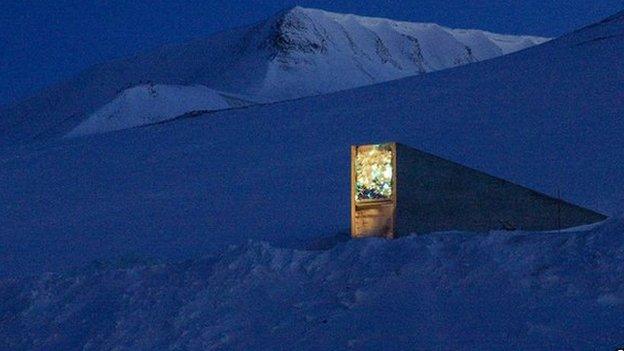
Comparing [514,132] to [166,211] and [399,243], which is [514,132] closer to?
[166,211]

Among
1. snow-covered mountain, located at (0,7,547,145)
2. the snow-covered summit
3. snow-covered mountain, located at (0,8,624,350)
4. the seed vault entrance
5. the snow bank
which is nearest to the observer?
snow-covered mountain, located at (0,8,624,350)

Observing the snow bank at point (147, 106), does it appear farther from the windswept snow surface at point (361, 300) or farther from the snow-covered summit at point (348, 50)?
the windswept snow surface at point (361, 300)

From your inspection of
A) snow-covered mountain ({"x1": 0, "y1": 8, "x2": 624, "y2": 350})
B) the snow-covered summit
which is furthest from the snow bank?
snow-covered mountain ({"x1": 0, "y1": 8, "x2": 624, "y2": 350})

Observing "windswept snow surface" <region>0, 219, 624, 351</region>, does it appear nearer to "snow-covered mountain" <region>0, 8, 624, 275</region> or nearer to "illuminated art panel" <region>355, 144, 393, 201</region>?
"illuminated art panel" <region>355, 144, 393, 201</region>

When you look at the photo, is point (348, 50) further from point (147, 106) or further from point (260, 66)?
point (147, 106)

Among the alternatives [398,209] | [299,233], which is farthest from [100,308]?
[299,233]

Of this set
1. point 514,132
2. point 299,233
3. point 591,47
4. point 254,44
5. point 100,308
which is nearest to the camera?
point 100,308
